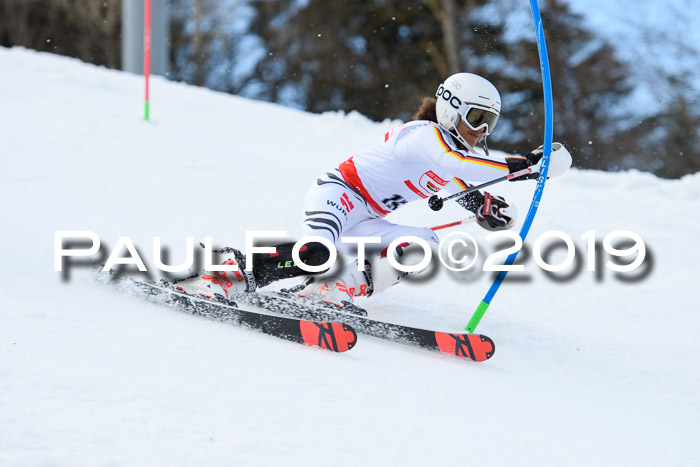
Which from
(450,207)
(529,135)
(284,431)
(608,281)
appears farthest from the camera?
(529,135)

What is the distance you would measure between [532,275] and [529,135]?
12418 mm

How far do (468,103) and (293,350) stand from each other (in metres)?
1.38

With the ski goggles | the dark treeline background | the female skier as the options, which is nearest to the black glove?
the female skier

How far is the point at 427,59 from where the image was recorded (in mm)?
18688

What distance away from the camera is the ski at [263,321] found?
3.25 meters

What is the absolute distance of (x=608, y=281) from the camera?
194 inches

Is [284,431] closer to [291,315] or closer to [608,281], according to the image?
[291,315]

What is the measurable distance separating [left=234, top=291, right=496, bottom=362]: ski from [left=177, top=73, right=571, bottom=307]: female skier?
0.09m

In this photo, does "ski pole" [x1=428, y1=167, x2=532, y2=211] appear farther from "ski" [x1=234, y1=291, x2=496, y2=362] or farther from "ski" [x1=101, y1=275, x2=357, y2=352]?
"ski" [x1=101, y1=275, x2=357, y2=352]

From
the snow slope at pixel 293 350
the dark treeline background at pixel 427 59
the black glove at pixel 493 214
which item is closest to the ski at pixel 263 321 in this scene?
the snow slope at pixel 293 350

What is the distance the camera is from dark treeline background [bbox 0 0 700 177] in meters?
17.0

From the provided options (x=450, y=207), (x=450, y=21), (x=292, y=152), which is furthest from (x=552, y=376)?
(x=450, y=21)

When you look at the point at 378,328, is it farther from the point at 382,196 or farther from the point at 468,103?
the point at 468,103

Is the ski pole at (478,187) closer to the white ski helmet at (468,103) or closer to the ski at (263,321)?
the white ski helmet at (468,103)
